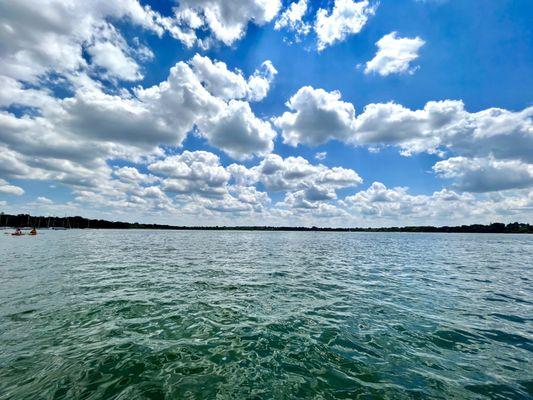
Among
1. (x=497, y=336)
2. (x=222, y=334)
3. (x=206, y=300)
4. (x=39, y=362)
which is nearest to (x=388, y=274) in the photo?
(x=497, y=336)

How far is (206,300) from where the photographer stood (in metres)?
17.1

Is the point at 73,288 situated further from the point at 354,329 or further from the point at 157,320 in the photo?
the point at 354,329

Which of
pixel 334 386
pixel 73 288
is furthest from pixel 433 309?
pixel 73 288

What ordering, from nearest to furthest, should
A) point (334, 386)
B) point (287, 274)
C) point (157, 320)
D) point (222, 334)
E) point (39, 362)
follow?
point (334, 386)
point (39, 362)
point (222, 334)
point (157, 320)
point (287, 274)

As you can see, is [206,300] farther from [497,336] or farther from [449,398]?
[497,336]

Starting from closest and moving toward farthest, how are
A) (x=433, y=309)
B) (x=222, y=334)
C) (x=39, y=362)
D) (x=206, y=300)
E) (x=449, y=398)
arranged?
(x=449, y=398) < (x=39, y=362) < (x=222, y=334) < (x=433, y=309) < (x=206, y=300)

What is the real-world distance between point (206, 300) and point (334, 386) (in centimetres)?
1089

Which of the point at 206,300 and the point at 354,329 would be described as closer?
the point at 354,329

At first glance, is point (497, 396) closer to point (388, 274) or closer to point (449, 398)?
point (449, 398)

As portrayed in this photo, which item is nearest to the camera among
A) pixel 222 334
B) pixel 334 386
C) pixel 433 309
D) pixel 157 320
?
pixel 334 386

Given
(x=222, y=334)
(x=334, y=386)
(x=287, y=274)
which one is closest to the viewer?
(x=334, y=386)

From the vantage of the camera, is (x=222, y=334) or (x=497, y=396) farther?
(x=222, y=334)

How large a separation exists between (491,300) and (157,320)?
21.1m

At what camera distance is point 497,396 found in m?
7.58
